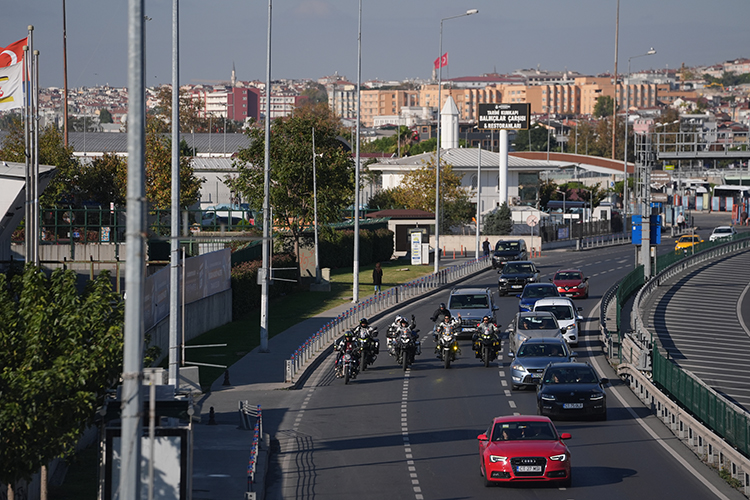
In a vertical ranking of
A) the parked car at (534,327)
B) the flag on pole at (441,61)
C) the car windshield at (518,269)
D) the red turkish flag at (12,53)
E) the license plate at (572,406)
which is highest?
the flag on pole at (441,61)

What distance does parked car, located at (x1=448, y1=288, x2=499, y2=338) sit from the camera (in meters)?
36.3

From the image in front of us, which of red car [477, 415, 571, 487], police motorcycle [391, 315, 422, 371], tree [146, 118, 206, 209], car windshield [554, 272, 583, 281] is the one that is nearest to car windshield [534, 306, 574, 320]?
police motorcycle [391, 315, 422, 371]

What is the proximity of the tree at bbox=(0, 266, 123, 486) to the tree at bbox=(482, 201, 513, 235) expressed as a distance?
2711 inches

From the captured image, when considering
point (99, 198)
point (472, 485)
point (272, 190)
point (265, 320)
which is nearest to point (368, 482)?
point (472, 485)

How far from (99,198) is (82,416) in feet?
179

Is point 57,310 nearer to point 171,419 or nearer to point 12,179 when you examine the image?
point 171,419

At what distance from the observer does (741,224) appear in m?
110

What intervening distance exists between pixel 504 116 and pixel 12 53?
69.6 m

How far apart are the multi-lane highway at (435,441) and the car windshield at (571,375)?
0.98 m

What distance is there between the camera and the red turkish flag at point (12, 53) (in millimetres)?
28297

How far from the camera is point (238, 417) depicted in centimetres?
2355

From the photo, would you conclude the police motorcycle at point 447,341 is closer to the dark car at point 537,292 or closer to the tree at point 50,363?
the dark car at point 537,292

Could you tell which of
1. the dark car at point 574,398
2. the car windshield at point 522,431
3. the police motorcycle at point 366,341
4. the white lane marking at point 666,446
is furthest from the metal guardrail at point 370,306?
the car windshield at point 522,431

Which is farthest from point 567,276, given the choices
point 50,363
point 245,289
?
point 50,363
